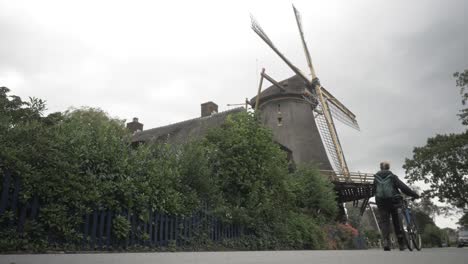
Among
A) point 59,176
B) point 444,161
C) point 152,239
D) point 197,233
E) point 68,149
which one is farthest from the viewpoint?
point 444,161

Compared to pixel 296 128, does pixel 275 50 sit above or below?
above

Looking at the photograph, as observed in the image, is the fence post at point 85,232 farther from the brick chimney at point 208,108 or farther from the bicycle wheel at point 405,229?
the brick chimney at point 208,108

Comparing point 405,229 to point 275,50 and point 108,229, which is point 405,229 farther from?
point 275,50

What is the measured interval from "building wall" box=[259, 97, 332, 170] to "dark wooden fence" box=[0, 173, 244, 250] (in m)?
19.3

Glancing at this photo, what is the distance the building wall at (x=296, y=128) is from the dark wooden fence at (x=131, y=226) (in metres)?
19.3

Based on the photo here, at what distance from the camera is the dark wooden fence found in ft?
20.8

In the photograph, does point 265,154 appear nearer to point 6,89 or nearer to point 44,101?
point 44,101

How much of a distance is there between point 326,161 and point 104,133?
23.9m

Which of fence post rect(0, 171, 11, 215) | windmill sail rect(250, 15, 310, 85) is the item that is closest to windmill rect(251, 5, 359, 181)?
windmill sail rect(250, 15, 310, 85)

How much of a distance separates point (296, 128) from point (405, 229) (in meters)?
22.8

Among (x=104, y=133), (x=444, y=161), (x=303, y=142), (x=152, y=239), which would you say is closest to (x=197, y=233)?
(x=152, y=239)

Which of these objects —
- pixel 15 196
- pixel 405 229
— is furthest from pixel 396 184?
pixel 15 196

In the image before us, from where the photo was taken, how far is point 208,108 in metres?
31.5

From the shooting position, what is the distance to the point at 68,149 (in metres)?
7.59
